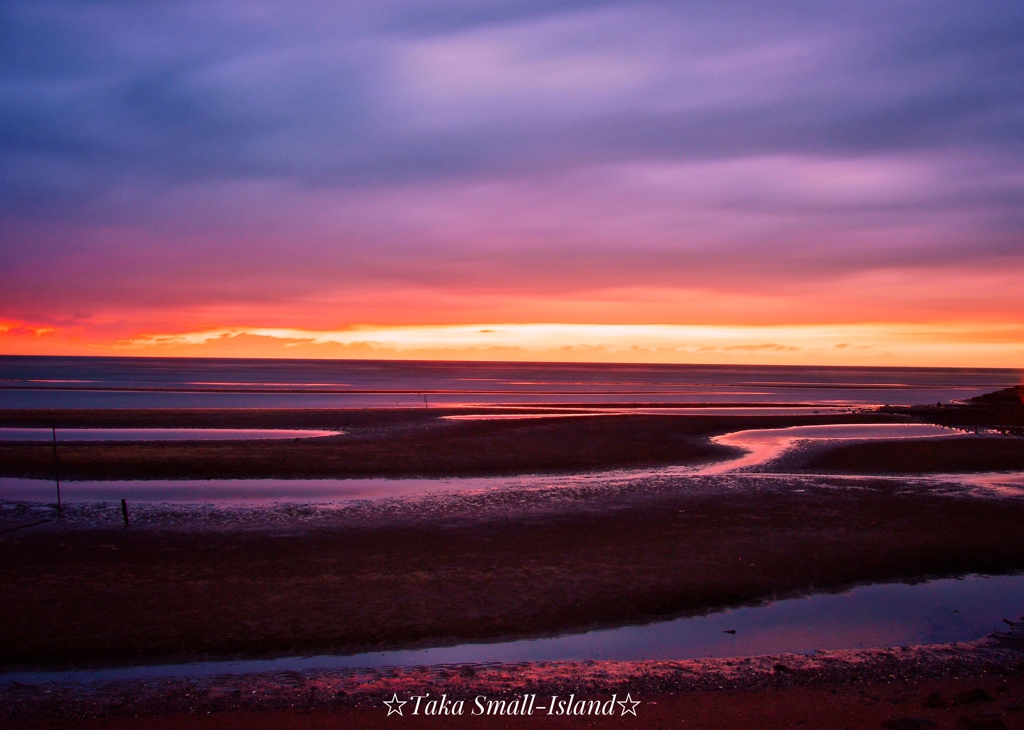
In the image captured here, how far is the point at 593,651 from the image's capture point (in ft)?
36.6

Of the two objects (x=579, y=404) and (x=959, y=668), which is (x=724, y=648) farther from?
(x=579, y=404)

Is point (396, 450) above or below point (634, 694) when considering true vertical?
above

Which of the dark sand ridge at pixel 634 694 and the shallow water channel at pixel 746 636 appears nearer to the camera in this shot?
the dark sand ridge at pixel 634 694

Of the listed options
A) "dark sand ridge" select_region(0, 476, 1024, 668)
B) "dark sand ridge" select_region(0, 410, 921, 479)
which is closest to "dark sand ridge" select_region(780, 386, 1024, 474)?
"dark sand ridge" select_region(0, 410, 921, 479)

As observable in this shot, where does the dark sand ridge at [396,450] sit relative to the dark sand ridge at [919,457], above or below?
above

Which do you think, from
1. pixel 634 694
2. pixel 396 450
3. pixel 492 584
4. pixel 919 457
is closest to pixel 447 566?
pixel 492 584

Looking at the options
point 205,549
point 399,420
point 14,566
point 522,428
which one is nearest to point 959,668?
point 205,549

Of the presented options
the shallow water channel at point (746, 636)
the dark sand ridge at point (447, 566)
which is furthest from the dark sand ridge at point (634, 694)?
the dark sand ridge at point (447, 566)

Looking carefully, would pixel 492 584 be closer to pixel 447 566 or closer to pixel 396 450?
pixel 447 566

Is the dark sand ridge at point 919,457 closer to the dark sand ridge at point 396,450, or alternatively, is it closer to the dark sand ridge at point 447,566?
the dark sand ridge at point 396,450

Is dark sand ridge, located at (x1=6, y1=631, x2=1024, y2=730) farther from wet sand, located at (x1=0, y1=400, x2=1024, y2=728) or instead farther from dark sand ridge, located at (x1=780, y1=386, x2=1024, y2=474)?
dark sand ridge, located at (x1=780, y1=386, x2=1024, y2=474)

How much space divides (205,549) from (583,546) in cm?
884

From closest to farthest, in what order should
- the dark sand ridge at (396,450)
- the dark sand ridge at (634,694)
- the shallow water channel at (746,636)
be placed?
the dark sand ridge at (634,694) → the shallow water channel at (746,636) → the dark sand ridge at (396,450)

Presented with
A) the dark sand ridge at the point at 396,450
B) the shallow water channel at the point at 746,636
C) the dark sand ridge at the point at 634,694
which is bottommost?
the shallow water channel at the point at 746,636
